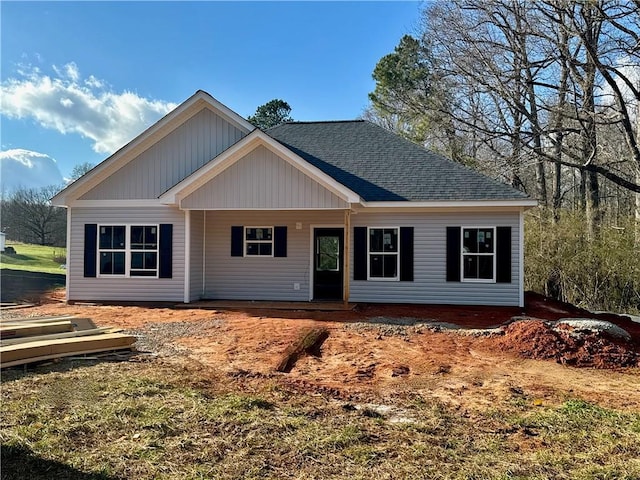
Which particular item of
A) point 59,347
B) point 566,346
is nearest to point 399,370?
point 566,346

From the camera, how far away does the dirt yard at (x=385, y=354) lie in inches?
213

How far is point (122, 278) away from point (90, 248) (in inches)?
47.3

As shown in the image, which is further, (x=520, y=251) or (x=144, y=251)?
(x=144, y=251)

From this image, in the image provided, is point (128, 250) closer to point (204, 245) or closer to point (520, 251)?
point (204, 245)

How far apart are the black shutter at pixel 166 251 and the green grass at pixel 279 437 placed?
7.24 m

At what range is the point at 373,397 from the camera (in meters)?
5.11

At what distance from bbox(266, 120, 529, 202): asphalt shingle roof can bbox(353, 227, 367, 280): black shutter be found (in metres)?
0.95

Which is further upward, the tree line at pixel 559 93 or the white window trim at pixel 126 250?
the tree line at pixel 559 93

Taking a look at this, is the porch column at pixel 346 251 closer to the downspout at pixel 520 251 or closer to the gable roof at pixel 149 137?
the gable roof at pixel 149 137

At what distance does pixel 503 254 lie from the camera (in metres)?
11.7

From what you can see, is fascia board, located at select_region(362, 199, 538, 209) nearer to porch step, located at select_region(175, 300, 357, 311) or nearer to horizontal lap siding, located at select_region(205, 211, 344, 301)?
horizontal lap siding, located at select_region(205, 211, 344, 301)

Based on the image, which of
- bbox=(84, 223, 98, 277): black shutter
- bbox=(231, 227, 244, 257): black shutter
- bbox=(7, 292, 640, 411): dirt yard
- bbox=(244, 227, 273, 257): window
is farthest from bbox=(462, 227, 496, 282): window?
bbox=(84, 223, 98, 277): black shutter

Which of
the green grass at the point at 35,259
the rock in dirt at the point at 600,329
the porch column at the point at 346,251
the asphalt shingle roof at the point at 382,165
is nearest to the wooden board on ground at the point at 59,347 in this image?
the porch column at the point at 346,251

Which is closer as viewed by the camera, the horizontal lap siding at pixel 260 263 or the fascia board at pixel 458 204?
the fascia board at pixel 458 204
